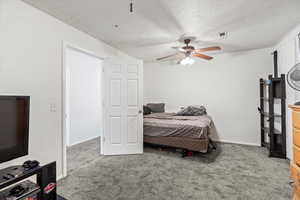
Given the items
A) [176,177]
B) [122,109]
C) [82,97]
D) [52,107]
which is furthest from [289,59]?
[82,97]

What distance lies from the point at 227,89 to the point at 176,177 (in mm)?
2893

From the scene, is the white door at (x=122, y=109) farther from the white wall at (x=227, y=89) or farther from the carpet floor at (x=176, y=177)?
the white wall at (x=227, y=89)

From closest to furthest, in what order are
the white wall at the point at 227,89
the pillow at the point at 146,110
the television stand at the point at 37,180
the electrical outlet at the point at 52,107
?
the television stand at the point at 37,180 < the electrical outlet at the point at 52,107 < the white wall at the point at 227,89 < the pillow at the point at 146,110

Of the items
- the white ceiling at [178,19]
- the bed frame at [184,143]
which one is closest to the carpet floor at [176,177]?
the bed frame at [184,143]

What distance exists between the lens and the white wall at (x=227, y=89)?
12.1 ft

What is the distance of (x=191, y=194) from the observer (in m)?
1.80

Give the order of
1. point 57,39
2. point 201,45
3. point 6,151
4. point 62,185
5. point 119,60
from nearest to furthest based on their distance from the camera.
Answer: point 6,151
point 62,185
point 57,39
point 119,60
point 201,45

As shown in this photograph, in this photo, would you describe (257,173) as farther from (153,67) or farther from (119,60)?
(153,67)

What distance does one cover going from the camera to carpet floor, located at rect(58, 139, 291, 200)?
70.7 inches

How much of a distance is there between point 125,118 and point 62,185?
1.57 m

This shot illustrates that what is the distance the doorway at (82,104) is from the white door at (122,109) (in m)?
0.52

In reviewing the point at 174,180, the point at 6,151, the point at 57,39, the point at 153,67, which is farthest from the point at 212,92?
the point at 6,151

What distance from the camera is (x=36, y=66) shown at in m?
1.93

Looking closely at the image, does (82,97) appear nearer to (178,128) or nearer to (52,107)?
(52,107)
